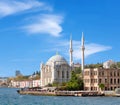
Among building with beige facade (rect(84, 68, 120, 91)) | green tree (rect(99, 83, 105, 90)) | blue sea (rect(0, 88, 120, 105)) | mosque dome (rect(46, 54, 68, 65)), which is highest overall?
mosque dome (rect(46, 54, 68, 65))

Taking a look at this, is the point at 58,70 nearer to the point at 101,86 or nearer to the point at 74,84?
the point at 74,84

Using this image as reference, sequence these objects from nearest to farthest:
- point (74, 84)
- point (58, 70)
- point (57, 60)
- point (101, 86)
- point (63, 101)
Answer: point (63, 101)
point (101, 86)
point (74, 84)
point (58, 70)
point (57, 60)

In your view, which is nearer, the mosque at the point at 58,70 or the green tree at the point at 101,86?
the green tree at the point at 101,86

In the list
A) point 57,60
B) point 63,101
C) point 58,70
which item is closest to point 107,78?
point 58,70

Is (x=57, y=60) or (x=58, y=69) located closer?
(x=58, y=69)

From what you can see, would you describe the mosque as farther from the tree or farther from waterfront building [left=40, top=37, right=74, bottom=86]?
the tree

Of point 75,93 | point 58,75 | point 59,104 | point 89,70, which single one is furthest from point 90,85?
point 59,104

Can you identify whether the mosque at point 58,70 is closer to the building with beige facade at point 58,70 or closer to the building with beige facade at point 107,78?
the building with beige facade at point 58,70

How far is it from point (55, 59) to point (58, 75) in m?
5.94

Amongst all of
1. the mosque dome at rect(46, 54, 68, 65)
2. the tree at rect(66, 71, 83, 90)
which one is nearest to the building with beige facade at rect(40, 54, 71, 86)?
the mosque dome at rect(46, 54, 68, 65)

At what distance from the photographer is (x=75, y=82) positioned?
390 ft

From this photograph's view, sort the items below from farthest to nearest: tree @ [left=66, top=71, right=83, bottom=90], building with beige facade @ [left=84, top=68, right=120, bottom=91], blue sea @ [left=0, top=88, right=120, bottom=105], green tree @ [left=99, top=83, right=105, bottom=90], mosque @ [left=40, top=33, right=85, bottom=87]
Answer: mosque @ [left=40, top=33, right=85, bottom=87] → tree @ [left=66, top=71, right=83, bottom=90] → building with beige facade @ [left=84, top=68, right=120, bottom=91] → green tree @ [left=99, top=83, right=105, bottom=90] → blue sea @ [left=0, top=88, right=120, bottom=105]

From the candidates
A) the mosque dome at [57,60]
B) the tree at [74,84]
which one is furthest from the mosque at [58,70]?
the tree at [74,84]

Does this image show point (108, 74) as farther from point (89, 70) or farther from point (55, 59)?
point (55, 59)
